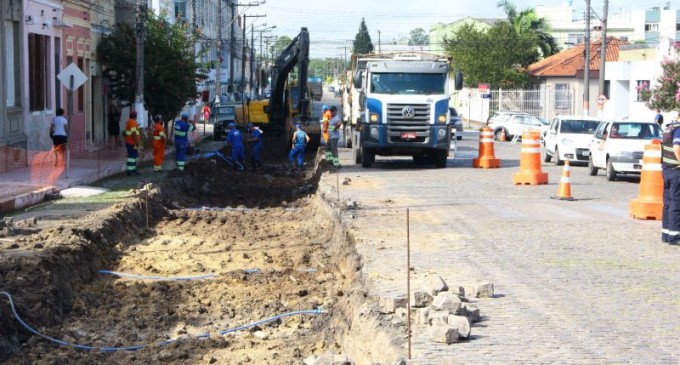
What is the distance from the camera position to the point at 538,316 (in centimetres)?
895

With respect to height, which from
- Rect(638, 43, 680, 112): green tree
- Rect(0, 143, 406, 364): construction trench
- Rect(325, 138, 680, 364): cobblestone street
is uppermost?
Rect(638, 43, 680, 112): green tree

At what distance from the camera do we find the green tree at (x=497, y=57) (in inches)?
→ 3000

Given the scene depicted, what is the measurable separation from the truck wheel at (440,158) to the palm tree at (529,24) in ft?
175

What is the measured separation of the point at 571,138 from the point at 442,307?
25173 millimetres

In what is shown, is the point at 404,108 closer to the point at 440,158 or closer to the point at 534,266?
the point at 440,158

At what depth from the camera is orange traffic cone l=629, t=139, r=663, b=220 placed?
54.7ft

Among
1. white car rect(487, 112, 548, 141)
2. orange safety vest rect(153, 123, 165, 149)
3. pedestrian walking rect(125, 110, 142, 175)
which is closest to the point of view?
pedestrian walking rect(125, 110, 142, 175)

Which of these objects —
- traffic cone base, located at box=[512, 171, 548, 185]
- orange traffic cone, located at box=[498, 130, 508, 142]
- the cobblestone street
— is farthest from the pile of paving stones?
orange traffic cone, located at box=[498, 130, 508, 142]

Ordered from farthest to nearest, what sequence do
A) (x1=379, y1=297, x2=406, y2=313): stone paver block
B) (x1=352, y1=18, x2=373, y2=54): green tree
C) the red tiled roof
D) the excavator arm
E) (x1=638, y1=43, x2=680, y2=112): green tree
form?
(x1=352, y1=18, x2=373, y2=54): green tree < the red tiled roof < the excavator arm < (x1=638, y1=43, x2=680, y2=112): green tree < (x1=379, y1=297, x2=406, y2=313): stone paver block

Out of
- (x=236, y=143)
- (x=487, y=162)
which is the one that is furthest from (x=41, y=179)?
(x=487, y=162)

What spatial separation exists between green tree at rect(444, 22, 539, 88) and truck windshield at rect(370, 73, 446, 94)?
4589 cm

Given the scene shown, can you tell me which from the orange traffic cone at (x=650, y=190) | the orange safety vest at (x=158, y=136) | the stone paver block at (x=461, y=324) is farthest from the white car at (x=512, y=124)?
the stone paver block at (x=461, y=324)

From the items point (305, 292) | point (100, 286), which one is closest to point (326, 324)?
point (305, 292)

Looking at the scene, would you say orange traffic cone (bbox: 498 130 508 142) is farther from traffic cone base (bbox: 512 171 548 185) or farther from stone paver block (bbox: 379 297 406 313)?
stone paver block (bbox: 379 297 406 313)
